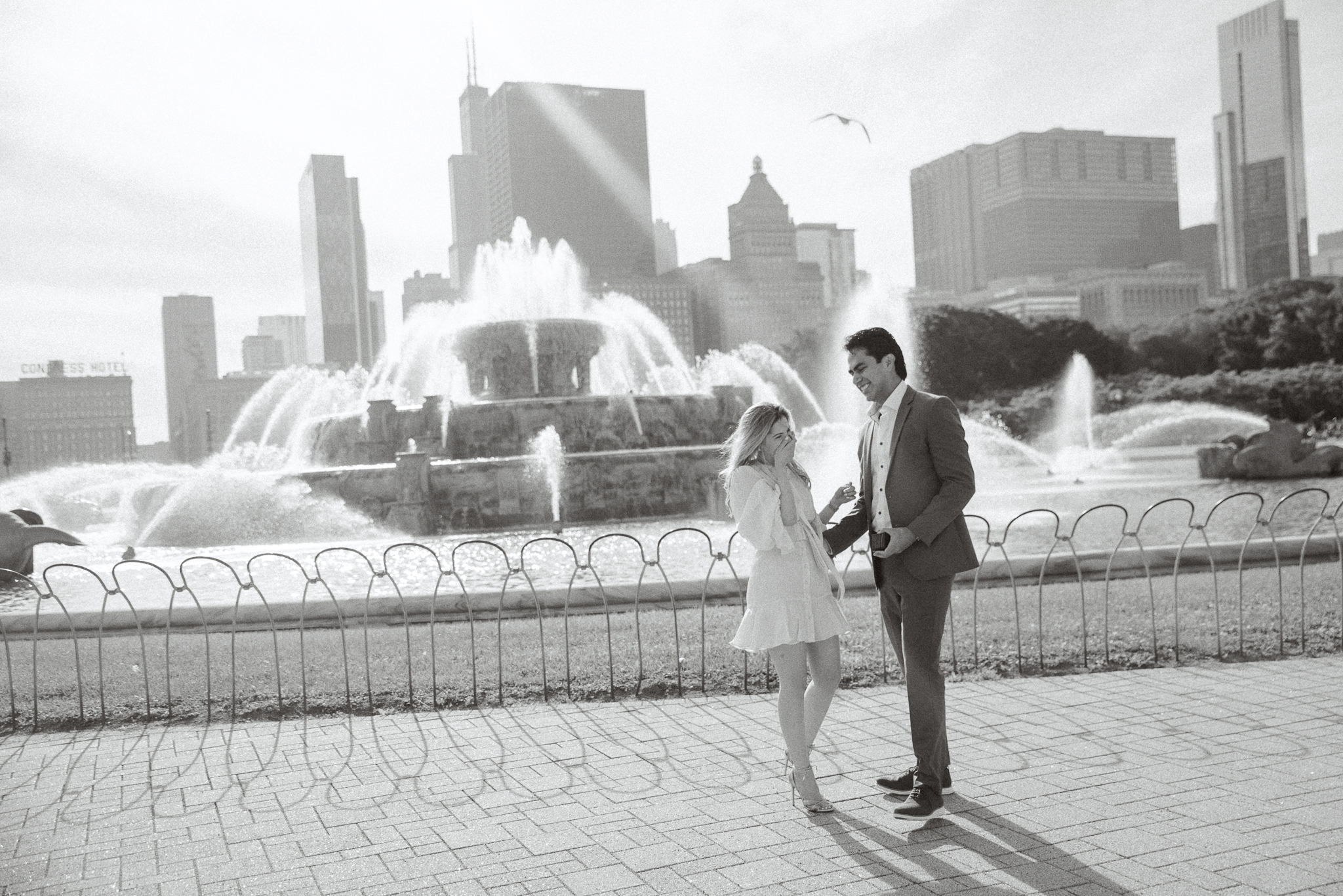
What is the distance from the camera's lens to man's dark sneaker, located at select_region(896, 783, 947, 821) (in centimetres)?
464

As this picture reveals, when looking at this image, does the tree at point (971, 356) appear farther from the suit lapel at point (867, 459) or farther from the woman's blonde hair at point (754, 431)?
the woman's blonde hair at point (754, 431)

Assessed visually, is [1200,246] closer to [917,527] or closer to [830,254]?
[830,254]

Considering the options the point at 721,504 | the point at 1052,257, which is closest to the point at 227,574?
the point at 721,504

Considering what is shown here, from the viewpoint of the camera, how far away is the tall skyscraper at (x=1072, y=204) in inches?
7436

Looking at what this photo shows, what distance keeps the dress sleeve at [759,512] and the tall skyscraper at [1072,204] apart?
→ 190146 millimetres

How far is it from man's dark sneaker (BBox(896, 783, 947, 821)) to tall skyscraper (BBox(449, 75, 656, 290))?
14853 centimetres

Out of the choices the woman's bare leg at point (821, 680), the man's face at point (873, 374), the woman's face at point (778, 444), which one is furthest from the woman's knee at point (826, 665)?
the man's face at point (873, 374)

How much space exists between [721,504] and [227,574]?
8167mm

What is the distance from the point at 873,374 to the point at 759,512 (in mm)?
790

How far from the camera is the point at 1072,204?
191500 mm

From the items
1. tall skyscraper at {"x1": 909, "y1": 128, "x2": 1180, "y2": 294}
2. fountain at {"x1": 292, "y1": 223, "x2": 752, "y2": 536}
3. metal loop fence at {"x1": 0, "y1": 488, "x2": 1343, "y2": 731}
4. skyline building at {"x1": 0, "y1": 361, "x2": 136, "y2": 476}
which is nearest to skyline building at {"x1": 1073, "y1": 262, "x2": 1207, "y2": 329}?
tall skyscraper at {"x1": 909, "y1": 128, "x2": 1180, "y2": 294}

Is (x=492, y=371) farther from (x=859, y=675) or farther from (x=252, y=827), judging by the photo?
(x=252, y=827)

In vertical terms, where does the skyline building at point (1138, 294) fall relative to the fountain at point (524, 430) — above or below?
above

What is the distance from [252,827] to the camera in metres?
4.93
